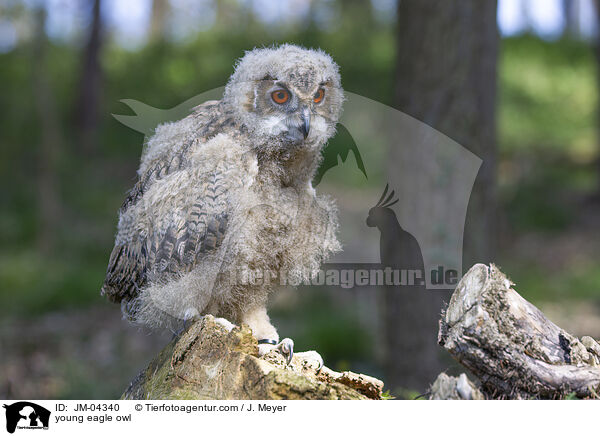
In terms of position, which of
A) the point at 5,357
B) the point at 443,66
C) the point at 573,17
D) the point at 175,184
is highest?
the point at 573,17

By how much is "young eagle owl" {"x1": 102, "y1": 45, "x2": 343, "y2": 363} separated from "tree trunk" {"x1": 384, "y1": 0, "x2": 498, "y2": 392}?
1.71m

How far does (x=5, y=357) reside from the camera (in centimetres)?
577

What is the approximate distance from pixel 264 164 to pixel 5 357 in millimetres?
5020

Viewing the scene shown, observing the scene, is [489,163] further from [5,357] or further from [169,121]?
[5,357]

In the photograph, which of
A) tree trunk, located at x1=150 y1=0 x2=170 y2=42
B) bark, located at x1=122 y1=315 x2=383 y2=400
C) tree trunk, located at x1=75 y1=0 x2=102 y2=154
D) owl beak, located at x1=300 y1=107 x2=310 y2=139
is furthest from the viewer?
tree trunk, located at x1=150 y1=0 x2=170 y2=42

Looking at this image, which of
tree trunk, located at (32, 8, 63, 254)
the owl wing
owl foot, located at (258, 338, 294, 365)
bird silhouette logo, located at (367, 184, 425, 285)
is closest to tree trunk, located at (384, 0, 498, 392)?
bird silhouette logo, located at (367, 184, 425, 285)

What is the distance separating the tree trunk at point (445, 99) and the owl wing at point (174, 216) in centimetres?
195

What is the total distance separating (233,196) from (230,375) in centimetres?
66

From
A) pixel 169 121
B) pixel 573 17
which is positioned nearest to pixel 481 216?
pixel 169 121

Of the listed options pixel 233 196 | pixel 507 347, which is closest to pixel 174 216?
pixel 233 196

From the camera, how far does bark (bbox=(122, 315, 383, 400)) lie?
1792 mm
